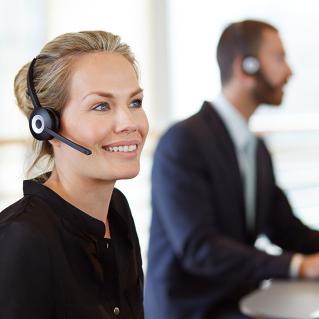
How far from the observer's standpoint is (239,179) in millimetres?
1857

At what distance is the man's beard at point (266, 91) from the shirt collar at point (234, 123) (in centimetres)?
12

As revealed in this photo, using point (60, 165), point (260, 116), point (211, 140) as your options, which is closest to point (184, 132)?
point (211, 140)

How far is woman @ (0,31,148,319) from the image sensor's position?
110 centimetres

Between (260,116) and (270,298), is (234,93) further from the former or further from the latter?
(260,116)

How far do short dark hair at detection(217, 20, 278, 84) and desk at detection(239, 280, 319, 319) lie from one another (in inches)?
26.2

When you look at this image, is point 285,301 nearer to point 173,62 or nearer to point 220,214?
point 220,214

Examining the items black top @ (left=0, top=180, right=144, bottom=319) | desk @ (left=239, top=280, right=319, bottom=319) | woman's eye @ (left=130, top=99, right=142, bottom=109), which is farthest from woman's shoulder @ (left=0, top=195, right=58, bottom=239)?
desk @ (left=239, top=280, right=319, bottom=319)

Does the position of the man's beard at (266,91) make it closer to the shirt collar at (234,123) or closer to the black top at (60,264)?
the shirt collar at (234,123)

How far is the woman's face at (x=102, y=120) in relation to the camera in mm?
1153

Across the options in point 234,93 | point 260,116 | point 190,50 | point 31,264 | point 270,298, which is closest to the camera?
point 31,264

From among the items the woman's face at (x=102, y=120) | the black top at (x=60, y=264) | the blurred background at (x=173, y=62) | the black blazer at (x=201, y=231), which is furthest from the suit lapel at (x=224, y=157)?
the blurred background at (x=173, y=62)

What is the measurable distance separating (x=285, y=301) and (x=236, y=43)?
83cm

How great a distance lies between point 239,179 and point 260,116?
302 centimetres

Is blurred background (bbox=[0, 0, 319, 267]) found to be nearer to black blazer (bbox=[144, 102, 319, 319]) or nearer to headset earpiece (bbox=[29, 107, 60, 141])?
black blazer (bbox=[144, 102, 319, 319])
